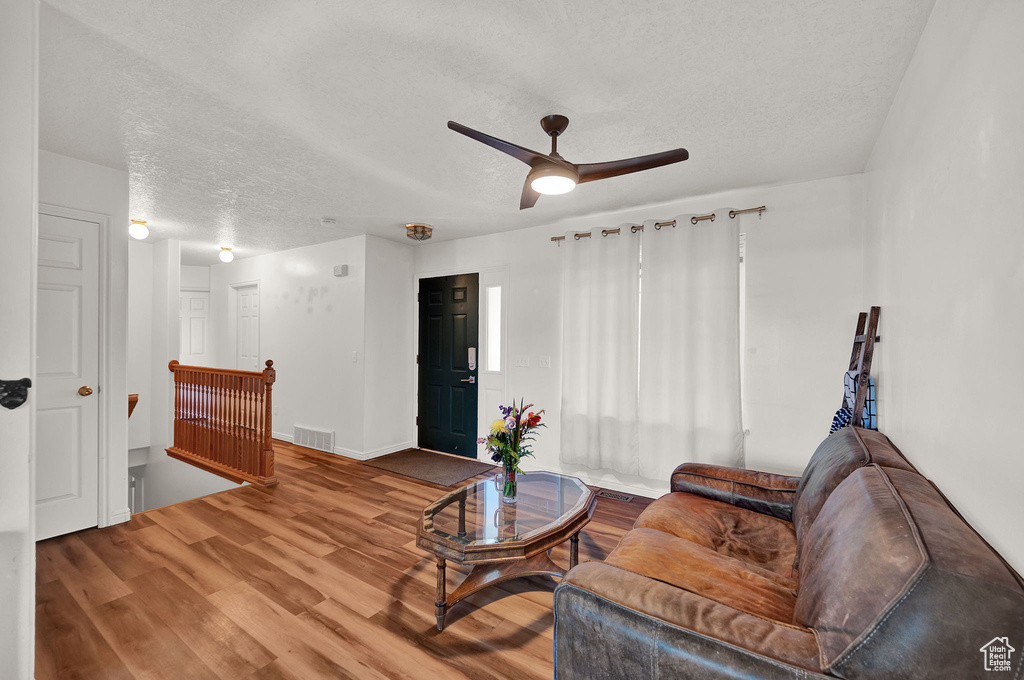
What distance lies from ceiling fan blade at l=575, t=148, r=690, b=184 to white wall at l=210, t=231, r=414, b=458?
10.9 ft

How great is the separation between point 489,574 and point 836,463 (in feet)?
5.57

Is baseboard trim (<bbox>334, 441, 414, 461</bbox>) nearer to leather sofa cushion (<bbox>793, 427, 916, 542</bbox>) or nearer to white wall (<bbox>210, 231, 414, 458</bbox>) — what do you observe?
white wall (<bbox>210, 231, 414, 458</bbox>)

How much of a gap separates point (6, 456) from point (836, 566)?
2.50 metres

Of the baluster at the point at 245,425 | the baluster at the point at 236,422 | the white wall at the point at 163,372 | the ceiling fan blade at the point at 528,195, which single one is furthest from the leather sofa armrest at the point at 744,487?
the white wall at the point at 163,372

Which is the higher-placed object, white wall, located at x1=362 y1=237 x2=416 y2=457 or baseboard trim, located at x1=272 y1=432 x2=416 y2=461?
white wall, located at x1=362 y1=237 x2=416 y2=457

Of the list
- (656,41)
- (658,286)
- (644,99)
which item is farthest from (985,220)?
(658,286)

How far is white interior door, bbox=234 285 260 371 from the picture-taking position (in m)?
6.16

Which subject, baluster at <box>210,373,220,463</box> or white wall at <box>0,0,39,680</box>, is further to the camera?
baluster at <box>210,373,220,463</box>

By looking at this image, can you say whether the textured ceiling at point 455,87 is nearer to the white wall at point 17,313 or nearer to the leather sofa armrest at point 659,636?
the white wall at point 17,313

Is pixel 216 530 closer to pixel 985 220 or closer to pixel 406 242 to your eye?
pixel 406 242

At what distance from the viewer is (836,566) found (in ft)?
3.69

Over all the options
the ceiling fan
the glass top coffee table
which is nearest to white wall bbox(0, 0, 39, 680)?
the glass top coffee table

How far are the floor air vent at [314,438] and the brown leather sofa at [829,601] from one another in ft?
14.1

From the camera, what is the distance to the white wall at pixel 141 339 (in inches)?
200
